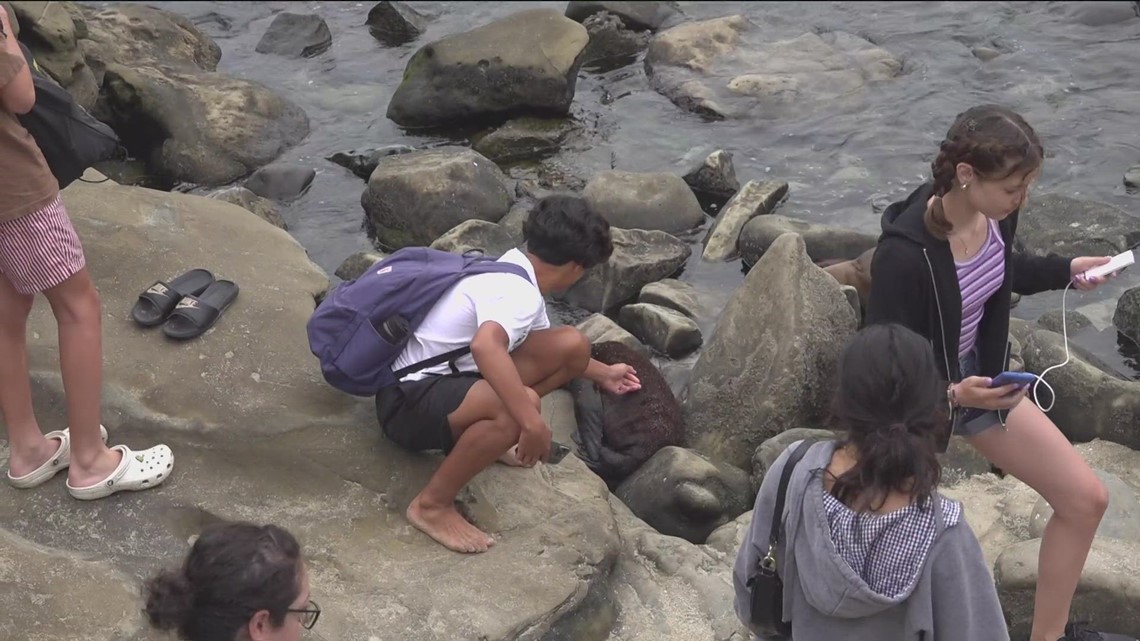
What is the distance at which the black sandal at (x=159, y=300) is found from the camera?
4.82m

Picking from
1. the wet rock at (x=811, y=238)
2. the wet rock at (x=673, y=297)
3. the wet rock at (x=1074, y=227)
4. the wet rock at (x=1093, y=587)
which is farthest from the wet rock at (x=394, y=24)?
the wet rock at (x=1093, y=587)

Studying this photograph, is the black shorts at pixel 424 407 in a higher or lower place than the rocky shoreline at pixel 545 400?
higher

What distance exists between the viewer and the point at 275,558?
263 cm

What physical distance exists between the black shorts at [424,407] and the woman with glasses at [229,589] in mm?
1549

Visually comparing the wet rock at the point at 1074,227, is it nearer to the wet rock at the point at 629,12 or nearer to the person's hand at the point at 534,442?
the person's hand at the point at 534,442

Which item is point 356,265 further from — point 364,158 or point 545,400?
point 545,400

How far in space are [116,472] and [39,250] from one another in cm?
80

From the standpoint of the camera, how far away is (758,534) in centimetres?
288

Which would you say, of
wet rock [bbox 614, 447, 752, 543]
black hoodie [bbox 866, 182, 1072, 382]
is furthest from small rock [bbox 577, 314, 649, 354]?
black hoodie [bbox 866, 182, 1072, 382]

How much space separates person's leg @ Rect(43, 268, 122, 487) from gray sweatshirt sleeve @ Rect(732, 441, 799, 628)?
2191 mm

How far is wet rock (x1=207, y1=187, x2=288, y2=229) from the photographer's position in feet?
26.7

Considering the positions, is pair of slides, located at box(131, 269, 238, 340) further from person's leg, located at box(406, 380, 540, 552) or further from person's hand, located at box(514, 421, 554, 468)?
person's hand, located at box(514, 421, 554, 468)

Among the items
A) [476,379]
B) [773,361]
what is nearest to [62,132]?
[476,379]

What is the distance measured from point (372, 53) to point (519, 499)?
330 inches
